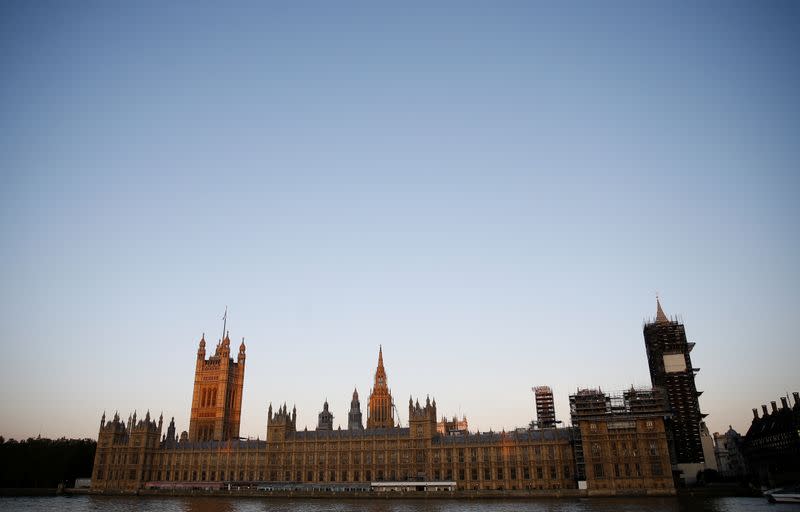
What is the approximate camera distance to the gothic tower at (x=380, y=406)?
185875 mm

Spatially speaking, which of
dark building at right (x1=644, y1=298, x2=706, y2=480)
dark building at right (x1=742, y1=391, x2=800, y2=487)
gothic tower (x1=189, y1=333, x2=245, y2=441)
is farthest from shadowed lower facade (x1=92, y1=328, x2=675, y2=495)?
dark building at right (x1=644, y1=298, x2=706, y2=480)

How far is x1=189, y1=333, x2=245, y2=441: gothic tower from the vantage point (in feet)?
582

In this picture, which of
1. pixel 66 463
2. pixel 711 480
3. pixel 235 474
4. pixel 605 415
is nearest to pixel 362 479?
pixel 235 474

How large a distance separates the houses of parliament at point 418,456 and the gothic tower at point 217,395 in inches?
386

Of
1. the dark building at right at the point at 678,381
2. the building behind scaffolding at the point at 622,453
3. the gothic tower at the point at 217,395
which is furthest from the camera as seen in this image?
the dark building at right at the point at 678,381

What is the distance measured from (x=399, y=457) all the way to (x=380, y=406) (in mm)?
60083

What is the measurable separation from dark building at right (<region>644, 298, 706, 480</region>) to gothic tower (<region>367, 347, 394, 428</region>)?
276 ft

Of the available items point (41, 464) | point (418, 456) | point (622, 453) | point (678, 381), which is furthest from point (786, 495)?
point (41, 464)

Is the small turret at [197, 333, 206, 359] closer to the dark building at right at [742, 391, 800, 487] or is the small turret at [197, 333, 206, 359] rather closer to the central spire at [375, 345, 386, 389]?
the central spire at [375, 345, 386, 389]

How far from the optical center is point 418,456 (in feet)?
420

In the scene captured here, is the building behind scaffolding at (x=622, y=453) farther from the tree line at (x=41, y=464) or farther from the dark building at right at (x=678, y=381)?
the tree line at (x=41, y=464)

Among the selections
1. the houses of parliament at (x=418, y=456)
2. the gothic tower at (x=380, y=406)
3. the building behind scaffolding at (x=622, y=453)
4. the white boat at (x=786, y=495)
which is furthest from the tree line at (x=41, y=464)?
the white boat at (x=786, y=495)

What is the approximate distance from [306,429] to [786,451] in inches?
4386

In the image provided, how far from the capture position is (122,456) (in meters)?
147
